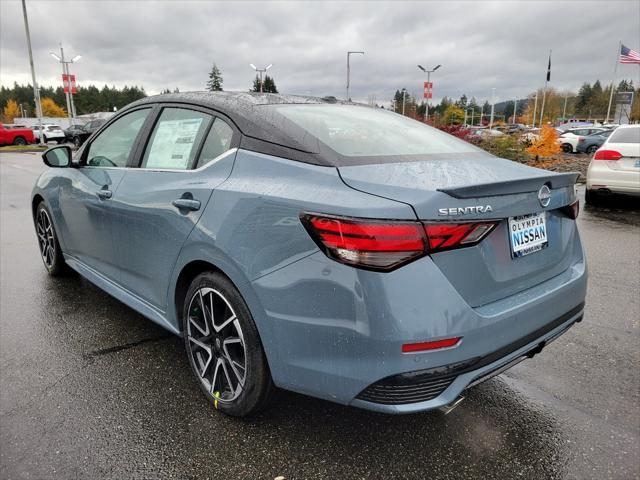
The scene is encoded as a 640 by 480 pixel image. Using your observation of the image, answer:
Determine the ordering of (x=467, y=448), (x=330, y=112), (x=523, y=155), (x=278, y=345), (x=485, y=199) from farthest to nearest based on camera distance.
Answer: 1. (x=523, y=155)
2. (x=330, y=112)
3. (x=467, y=448)
4. (x=278, y=345)
5. (x=485, y=199)

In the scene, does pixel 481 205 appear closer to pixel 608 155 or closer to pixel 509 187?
pixel 509 187

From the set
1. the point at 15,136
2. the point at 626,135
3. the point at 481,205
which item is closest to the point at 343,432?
the point at 481,205

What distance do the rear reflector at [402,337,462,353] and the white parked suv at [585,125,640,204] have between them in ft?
25.6

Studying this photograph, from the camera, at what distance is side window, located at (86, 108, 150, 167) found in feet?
10.7

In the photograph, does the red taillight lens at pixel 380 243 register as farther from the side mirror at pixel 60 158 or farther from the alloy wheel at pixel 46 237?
the alloy wheel at pixel 46 237

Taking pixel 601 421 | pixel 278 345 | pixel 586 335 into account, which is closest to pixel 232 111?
pixel 278 345

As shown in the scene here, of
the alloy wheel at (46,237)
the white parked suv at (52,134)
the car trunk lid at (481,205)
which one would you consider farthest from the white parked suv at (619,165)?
the white parked suv at (52,134)

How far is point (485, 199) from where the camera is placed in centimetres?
189

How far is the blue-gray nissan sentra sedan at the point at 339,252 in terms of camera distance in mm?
1762

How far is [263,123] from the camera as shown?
92.4 inches

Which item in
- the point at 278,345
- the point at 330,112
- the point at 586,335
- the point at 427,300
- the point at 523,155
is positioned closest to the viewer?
the point at 427,300

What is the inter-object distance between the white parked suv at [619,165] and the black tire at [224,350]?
26.1 feet

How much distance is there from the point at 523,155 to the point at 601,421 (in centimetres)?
1392

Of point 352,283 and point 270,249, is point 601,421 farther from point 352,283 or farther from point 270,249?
point 270,249
